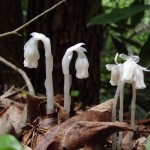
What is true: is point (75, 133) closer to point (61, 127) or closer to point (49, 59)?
point (61, 127)

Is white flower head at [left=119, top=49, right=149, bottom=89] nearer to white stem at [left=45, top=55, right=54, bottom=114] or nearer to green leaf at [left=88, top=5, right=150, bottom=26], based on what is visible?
white stem at [left=45, top=55, right=54, bottom=114]

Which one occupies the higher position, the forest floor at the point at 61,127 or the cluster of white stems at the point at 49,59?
the cluster of white stems at the point at 49,59

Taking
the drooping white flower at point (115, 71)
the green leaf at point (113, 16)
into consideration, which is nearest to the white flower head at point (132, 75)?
the drooping white flower at point (115, 71)

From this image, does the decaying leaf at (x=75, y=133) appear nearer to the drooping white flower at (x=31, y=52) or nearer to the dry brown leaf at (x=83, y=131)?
the dry brown leaf at (x=83, y=131)

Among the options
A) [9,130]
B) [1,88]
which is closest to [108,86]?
[1,88]

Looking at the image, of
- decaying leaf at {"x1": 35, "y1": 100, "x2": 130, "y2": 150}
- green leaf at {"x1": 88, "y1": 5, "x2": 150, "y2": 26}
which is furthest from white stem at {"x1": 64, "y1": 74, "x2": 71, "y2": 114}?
green leaf at {"x1": 88, "y1": 5, "x2": 150, "y2": 26}

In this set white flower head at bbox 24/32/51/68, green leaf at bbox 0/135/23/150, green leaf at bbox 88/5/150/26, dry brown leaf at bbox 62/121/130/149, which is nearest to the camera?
green leaf at bbox 0/135/23/150

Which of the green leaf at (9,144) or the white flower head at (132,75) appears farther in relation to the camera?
the white flower head at (132,75)

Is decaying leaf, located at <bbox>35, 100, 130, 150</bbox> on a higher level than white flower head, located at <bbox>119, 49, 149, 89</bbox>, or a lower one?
lower

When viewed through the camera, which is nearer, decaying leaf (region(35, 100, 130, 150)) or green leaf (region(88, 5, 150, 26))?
decaying leaf (region(35, 100, 130, 150))
